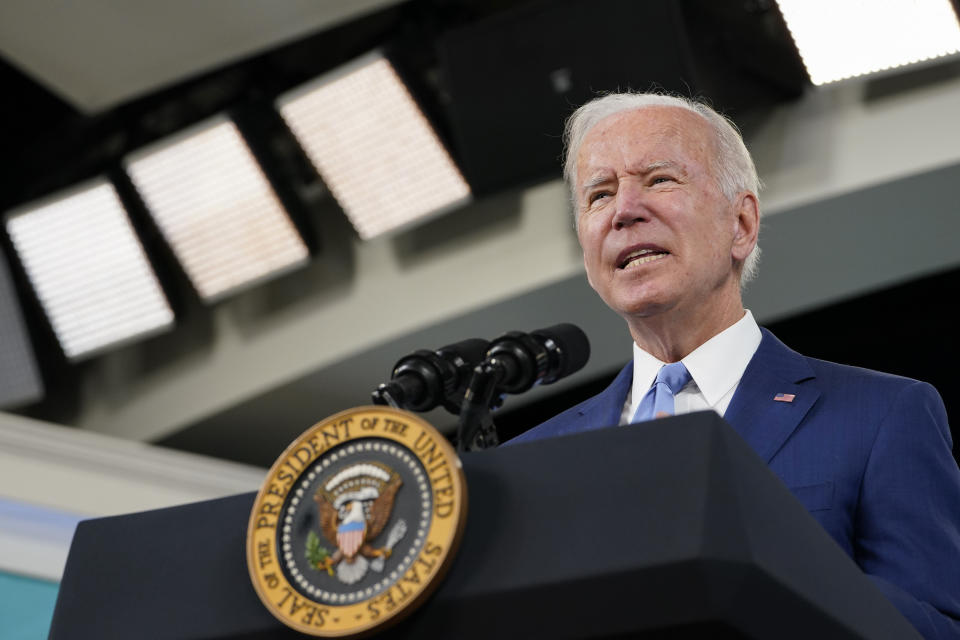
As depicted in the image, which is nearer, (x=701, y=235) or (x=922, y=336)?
(x=701, y=235)

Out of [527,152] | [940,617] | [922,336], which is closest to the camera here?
[940,617]

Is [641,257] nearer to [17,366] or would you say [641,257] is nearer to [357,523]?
[357,523]

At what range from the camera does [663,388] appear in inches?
49.3

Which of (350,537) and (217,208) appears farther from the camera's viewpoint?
(217,208)

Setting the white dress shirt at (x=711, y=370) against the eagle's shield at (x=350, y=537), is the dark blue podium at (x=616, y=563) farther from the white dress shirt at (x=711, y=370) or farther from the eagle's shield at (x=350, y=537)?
the white dress shirt at (x=711, y=370)

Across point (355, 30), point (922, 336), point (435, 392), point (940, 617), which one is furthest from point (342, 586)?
point (355, 30)

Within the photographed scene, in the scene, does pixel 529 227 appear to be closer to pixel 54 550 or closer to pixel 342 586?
pixel 54 550

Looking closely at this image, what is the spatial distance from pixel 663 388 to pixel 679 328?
92 mm

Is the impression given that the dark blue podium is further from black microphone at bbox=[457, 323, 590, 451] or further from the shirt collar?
the shirt collar

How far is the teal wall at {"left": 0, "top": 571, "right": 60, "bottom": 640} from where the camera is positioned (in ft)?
10.3

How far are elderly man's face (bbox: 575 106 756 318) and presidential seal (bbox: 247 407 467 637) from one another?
477 millimetres

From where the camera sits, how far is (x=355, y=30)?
391 centimetres

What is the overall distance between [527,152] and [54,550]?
1.63 metres

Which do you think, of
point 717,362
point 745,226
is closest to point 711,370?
point 717,362
